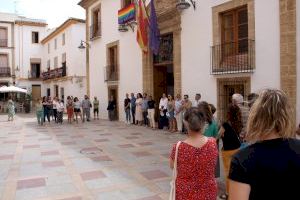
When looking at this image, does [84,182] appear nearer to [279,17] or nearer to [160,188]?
[160,188]

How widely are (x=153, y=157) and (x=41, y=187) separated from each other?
9.31 feet

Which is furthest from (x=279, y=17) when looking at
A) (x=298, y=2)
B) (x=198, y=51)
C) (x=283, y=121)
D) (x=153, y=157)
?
(x=283, y=121)

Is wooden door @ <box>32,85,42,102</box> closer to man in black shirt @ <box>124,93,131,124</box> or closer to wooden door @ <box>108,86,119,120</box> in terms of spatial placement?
wooden door @ <box>108,86,119,120</box>

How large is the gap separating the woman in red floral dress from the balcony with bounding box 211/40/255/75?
22.4ft

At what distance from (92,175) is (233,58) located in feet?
18.8

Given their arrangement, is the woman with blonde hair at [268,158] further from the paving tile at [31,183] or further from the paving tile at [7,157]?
the paving tile at [7,157]

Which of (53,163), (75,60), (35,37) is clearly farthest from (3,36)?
(53,163)

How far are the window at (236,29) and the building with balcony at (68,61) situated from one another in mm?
16815

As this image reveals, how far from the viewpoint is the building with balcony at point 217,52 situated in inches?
326

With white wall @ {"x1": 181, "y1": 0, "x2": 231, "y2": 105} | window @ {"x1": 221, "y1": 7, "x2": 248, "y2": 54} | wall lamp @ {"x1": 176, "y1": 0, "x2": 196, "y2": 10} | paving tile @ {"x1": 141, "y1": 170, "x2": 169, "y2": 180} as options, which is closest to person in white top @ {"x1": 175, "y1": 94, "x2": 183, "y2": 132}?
white wall @ {"x1": 181, "y1": 0, "x2": 231, "y2": 105}

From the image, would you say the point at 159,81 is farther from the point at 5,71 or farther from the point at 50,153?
the point at 5,71

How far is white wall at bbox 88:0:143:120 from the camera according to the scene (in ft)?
50.1

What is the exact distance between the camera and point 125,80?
53.1ft

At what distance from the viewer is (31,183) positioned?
567 centimetres
